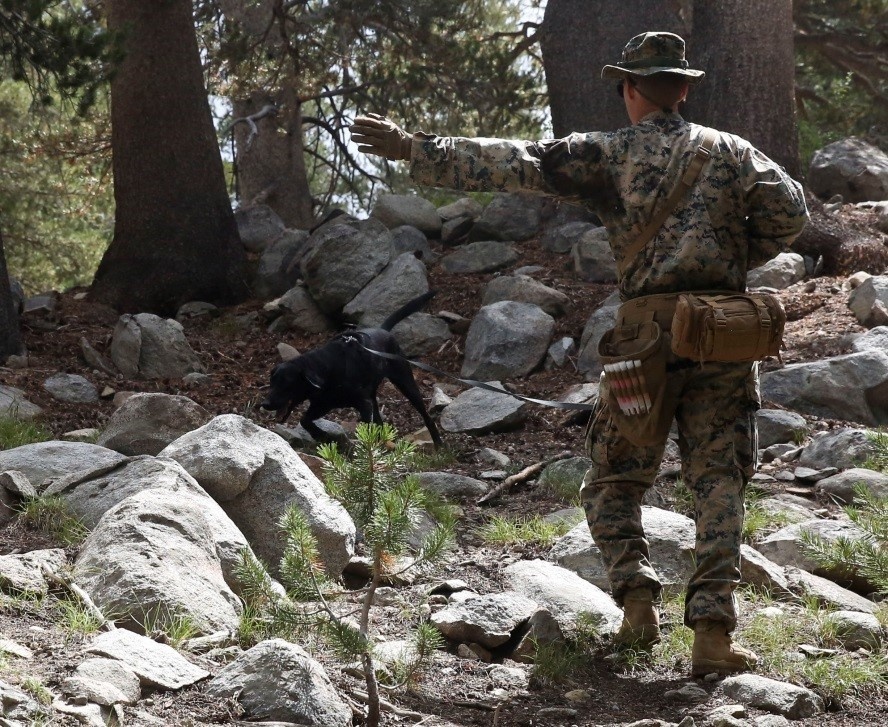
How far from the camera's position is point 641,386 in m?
3.82

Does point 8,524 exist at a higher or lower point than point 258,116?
lower

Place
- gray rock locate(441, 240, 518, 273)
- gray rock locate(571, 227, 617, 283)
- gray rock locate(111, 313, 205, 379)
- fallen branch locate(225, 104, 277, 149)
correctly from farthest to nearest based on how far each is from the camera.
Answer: fallen branch locate(225, 104, 277, 149), gray rock locate(441, 240, 518, 273), gray rock locate(571, 227, 617, 283), gray rock locate(111, 313, 205, 379)

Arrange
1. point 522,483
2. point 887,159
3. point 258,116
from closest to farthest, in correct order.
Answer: point 522,483 < point 887,159 < point 258,116

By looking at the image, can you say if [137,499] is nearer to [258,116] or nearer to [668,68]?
[668,68]

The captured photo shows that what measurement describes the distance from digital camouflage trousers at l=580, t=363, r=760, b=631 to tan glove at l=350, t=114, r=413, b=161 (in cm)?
123

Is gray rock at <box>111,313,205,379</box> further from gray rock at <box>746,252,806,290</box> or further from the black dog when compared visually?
gray rock at <box>746,252,806,290</box>

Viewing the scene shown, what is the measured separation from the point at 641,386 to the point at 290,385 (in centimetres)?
429

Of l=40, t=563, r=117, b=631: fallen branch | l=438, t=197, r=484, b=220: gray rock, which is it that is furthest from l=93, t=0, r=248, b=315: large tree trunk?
l=40, t=563, r=117, b=631: fallen branch

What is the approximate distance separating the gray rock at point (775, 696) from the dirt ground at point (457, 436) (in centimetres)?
6

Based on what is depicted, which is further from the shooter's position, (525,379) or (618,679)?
(525,379)

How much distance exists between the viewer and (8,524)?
179 inches

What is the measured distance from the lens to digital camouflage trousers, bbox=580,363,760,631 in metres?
3.82

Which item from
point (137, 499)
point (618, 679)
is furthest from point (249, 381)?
point (618, 679)

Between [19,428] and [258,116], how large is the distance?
7.56 m
